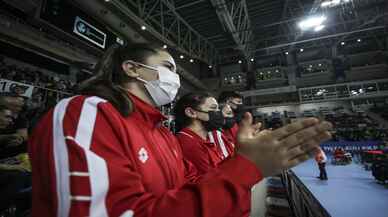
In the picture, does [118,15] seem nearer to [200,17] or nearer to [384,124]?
[200,17]

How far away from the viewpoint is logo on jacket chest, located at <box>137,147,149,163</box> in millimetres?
657

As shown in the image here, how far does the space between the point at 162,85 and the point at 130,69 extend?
0.60 ft

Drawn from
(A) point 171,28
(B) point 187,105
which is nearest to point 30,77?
(A) point 171,28

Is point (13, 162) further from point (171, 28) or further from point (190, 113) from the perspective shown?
point (171, 28)

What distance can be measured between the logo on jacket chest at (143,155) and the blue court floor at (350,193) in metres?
4.13

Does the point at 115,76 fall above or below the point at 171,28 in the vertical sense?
below

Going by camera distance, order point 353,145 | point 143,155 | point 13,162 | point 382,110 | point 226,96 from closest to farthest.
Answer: point 143,155 → point 13,162 → point 226,96 → point 353,145 → point 382,110

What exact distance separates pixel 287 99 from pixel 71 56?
674 inches

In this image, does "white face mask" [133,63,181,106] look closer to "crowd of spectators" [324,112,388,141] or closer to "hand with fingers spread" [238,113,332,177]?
"hand with fingers spread" [238,113,332,177]

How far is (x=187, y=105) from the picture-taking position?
2.30m

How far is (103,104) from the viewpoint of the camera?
0.63 meters

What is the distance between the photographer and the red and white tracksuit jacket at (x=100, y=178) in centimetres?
47

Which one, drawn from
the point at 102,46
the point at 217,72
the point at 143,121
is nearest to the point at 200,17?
the point at 102,46

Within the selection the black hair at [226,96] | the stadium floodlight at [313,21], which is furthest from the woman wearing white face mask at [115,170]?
the stadium floodlight at [313,21]
